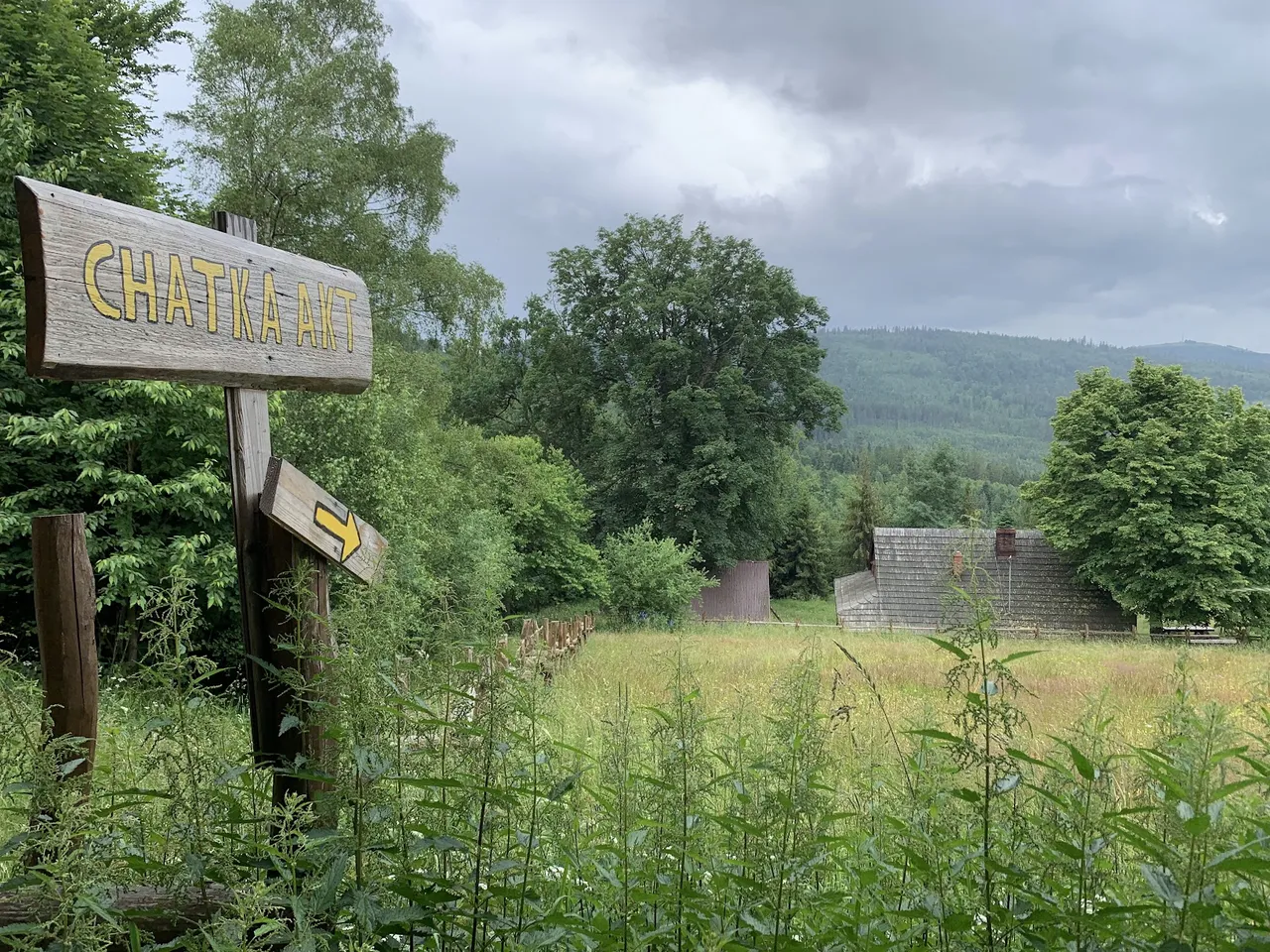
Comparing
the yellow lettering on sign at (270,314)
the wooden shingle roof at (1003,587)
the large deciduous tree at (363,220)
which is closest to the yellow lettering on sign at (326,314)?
the yellow lettering on sign at (270,314)

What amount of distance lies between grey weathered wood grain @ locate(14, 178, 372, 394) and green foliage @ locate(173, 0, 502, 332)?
17054 mm

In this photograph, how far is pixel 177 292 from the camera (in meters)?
2.15

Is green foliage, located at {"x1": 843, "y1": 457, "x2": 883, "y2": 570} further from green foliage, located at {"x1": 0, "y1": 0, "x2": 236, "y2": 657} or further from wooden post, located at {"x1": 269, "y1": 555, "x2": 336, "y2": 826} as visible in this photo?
wooden post, located at {"x1": 269, "y1": 555, "x2": 336, "y2": 826}

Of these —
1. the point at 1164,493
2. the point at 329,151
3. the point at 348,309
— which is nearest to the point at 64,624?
the point at 348,309

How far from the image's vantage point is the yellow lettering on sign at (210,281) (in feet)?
7.34

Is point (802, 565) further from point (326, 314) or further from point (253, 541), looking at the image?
point (253, 541)

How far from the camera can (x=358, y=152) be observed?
63.9 feet

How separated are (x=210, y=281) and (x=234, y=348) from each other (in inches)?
7.3

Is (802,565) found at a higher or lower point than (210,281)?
lower

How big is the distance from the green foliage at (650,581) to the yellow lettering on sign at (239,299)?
2825cm

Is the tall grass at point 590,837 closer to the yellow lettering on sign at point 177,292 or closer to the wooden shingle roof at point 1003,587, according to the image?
the yellow lettering on sign at point 177,292

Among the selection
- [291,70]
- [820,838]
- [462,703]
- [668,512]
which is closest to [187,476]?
[462,703]

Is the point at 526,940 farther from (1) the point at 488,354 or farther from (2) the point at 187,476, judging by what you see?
(1) the point at 488,354

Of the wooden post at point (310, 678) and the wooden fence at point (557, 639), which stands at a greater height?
the wooden post at point (310, 678)
